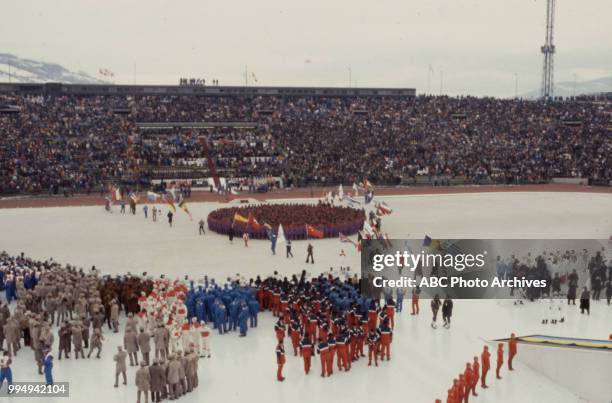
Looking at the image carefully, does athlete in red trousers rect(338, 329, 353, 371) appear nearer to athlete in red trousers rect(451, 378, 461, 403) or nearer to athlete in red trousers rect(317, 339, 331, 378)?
athlete in red trousers rect(317, 339, 331, 378)

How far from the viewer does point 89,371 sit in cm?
1661

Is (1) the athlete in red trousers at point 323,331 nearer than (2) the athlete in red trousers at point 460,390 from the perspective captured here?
No

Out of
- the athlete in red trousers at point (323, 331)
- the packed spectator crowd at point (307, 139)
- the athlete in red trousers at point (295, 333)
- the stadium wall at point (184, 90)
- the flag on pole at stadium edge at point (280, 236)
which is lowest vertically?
the athlete in red trousers at point (295, 333)

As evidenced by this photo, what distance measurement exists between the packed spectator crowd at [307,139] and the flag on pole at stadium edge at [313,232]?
83.5 feet

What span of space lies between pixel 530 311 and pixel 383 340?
6379 millimetres

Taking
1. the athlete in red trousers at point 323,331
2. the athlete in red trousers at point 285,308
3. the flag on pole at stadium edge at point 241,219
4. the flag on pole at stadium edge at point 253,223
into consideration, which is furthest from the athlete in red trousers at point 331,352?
the flag on pole at stadium edge at point 241,219

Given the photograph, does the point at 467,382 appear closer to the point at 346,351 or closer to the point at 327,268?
the point at 346,351

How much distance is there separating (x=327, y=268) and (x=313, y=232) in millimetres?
5463

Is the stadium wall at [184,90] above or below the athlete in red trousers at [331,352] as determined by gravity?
above

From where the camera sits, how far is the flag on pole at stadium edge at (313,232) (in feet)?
106

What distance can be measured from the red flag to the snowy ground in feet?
1.65

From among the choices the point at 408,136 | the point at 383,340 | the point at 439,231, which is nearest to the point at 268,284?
the point at 383,340

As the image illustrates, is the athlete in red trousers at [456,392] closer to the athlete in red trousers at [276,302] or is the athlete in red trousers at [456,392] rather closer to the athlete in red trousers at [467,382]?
the athlete in red trousers at [467,382]

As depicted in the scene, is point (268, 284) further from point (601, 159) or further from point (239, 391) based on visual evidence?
point (601, 159)
